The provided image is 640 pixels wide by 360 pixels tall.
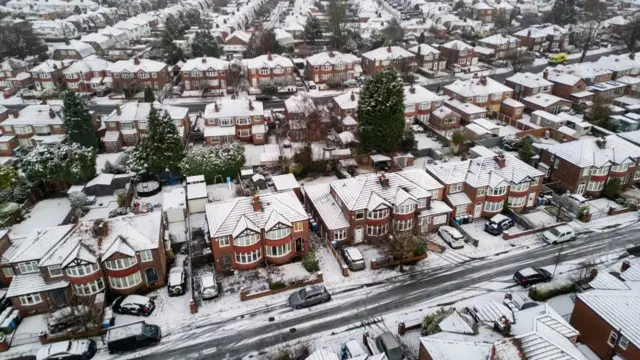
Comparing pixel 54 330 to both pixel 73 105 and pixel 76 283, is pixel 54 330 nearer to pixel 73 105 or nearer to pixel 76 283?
pixel 76 283

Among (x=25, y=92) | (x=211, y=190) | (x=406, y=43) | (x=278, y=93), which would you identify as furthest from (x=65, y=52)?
(x=406, y=43)

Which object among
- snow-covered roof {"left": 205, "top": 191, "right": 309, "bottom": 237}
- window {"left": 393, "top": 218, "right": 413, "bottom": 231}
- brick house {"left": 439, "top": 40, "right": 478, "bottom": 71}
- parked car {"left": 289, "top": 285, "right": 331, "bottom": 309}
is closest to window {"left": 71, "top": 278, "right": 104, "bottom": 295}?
snow-covered roof {"left": 205, "top": 191, "right": 309, "bottom": 237}

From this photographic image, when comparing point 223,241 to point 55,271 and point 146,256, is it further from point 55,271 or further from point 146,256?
point 55,271

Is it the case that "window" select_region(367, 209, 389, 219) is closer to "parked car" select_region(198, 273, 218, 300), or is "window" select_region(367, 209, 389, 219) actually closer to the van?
"parked car" select_region(198, 273, 218, 300)

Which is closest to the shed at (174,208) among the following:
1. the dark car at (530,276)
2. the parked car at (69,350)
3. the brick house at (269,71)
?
the parked car at (69,350)

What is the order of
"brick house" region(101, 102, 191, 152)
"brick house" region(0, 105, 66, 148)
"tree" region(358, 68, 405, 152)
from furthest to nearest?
"brick house" region(101, 102, 191, 152)
"brick house" region(0, 105, 66, 148)
"tree" region(358, 68, 405, 152)

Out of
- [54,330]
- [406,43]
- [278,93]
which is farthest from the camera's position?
[406,43]

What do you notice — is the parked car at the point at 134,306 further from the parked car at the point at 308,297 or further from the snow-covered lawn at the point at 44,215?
the snow-covered lawn at the point at 44,215

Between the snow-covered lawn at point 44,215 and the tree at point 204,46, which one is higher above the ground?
the tree at point 204,46
